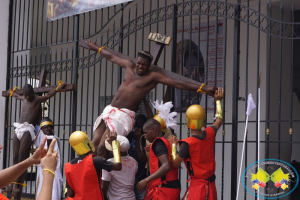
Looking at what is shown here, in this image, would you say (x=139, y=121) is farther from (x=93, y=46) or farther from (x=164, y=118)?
(x=93, y=46)

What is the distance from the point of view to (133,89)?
577cm

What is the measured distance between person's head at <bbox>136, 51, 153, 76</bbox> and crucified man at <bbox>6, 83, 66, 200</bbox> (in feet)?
7.81

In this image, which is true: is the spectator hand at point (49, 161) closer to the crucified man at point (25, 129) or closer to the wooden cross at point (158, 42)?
the wooden cross at point (158, 42)

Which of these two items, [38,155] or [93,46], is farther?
[93,46]

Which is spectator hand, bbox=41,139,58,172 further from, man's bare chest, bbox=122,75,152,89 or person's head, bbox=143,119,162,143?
man's bare chest, bbox=122,75,152,89

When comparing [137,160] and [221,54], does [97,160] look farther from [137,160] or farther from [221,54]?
[221,54]

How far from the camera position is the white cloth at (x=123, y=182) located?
503cm

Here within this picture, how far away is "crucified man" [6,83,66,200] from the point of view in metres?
7.66

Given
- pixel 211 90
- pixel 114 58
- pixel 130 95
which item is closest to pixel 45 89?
pixel 114 58

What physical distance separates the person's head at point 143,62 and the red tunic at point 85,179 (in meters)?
1.51

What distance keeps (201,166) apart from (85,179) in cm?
114

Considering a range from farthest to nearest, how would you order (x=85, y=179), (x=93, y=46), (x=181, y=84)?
1. (x=93, y=46)
2. (x=181, y=84)
3. (x=85, y=179)

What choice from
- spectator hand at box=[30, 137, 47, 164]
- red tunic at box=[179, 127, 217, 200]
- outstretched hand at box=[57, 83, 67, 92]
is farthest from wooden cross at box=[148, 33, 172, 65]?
spectator hand at box=[30, 137, 47, 164]

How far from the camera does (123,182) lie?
5.05 meters
